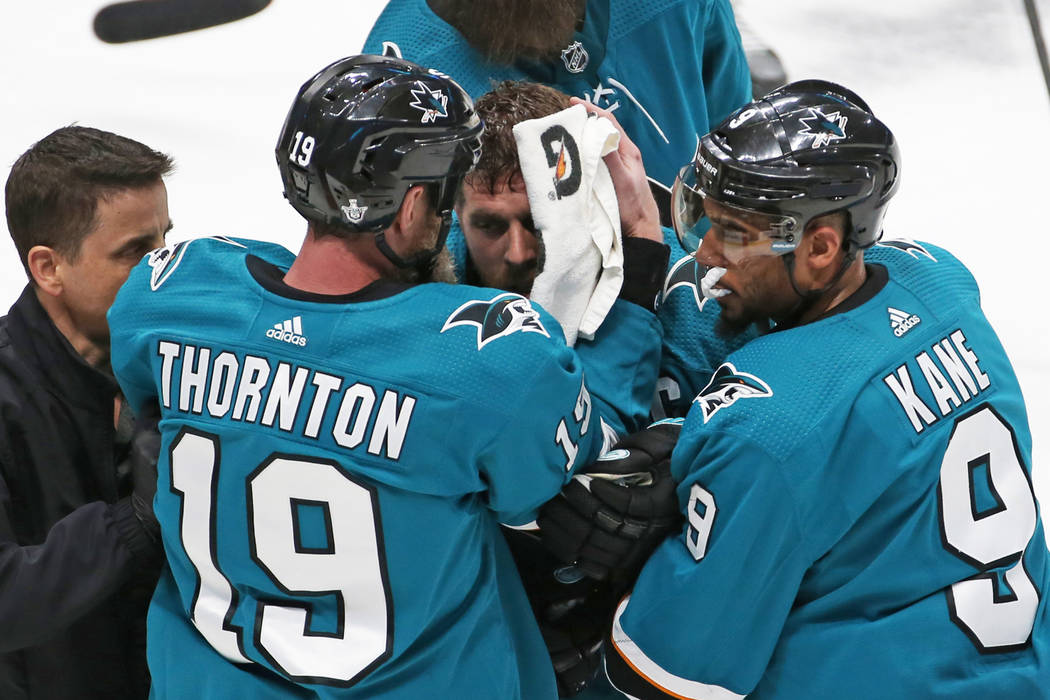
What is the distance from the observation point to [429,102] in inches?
59.5

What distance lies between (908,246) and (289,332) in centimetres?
81

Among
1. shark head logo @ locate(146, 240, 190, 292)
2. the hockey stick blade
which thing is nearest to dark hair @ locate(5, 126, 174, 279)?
shark head logo @ locate(146, 240, 190, 292)

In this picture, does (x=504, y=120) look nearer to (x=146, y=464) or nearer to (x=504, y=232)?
(x=504, y=232)

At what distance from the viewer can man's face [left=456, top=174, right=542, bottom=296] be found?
1821 millimetres

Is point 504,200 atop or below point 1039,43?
atop

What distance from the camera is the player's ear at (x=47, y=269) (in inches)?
76.2

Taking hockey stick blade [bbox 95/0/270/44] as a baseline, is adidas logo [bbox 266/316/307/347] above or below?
above

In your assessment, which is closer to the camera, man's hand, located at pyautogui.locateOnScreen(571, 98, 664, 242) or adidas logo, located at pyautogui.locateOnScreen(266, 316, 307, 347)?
adidas logo, located at pyautogui.locateOnScreen(266, 316, 307, 347)

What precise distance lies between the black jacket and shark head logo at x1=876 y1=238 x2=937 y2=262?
1.06 meters

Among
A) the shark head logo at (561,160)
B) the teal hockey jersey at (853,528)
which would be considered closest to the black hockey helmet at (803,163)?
the teal hockey jersey at (853,528)

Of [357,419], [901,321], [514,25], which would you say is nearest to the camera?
[357,419]

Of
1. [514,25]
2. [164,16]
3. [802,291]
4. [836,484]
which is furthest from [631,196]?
[164,16]

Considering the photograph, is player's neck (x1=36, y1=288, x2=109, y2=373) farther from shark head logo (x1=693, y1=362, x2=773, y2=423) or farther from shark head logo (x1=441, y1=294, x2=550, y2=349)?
shark head logo (x1=693, y1=362, x2=773, y2=423)

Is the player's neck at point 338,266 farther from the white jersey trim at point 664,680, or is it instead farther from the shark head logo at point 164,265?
the white jersey trim at point 664,680
